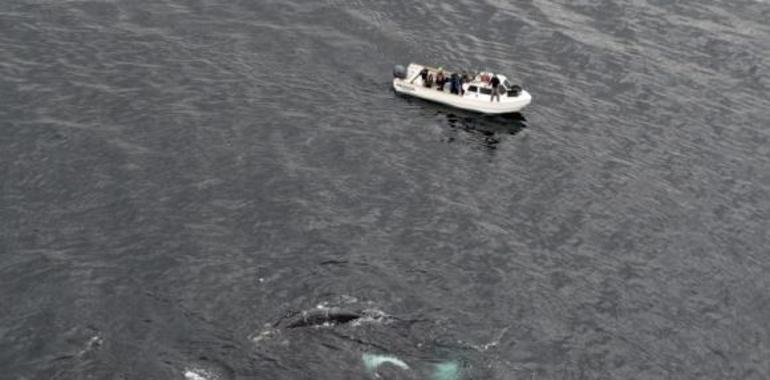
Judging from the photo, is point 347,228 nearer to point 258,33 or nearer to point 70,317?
point 70,317

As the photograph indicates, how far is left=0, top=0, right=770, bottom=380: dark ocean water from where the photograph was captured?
168 feet

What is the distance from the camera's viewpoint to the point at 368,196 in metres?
63.5

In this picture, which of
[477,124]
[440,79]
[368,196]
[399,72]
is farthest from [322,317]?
[440,79]

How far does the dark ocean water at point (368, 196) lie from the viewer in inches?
2013

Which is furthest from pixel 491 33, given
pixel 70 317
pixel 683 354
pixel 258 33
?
pixel 70 317

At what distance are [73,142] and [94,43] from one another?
16.7 metres

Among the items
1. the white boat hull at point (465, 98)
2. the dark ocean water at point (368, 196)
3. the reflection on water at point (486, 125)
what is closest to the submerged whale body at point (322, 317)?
the dark ocean water at point (368, 196)

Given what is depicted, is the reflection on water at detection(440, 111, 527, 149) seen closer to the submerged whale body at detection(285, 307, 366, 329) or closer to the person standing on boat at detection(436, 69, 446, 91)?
the person standing on boat at detection(436, 69, 446, 91)

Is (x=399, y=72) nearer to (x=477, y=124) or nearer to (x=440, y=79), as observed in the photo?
(x=440, y=79)

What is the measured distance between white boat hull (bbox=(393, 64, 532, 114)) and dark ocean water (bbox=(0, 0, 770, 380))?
1107mm

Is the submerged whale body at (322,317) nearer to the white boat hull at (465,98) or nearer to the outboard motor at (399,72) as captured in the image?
the white boat hull at (465,98)

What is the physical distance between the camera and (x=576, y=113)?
77.4 m

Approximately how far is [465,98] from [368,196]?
59.6ft

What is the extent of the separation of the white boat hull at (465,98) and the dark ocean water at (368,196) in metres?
1.11
